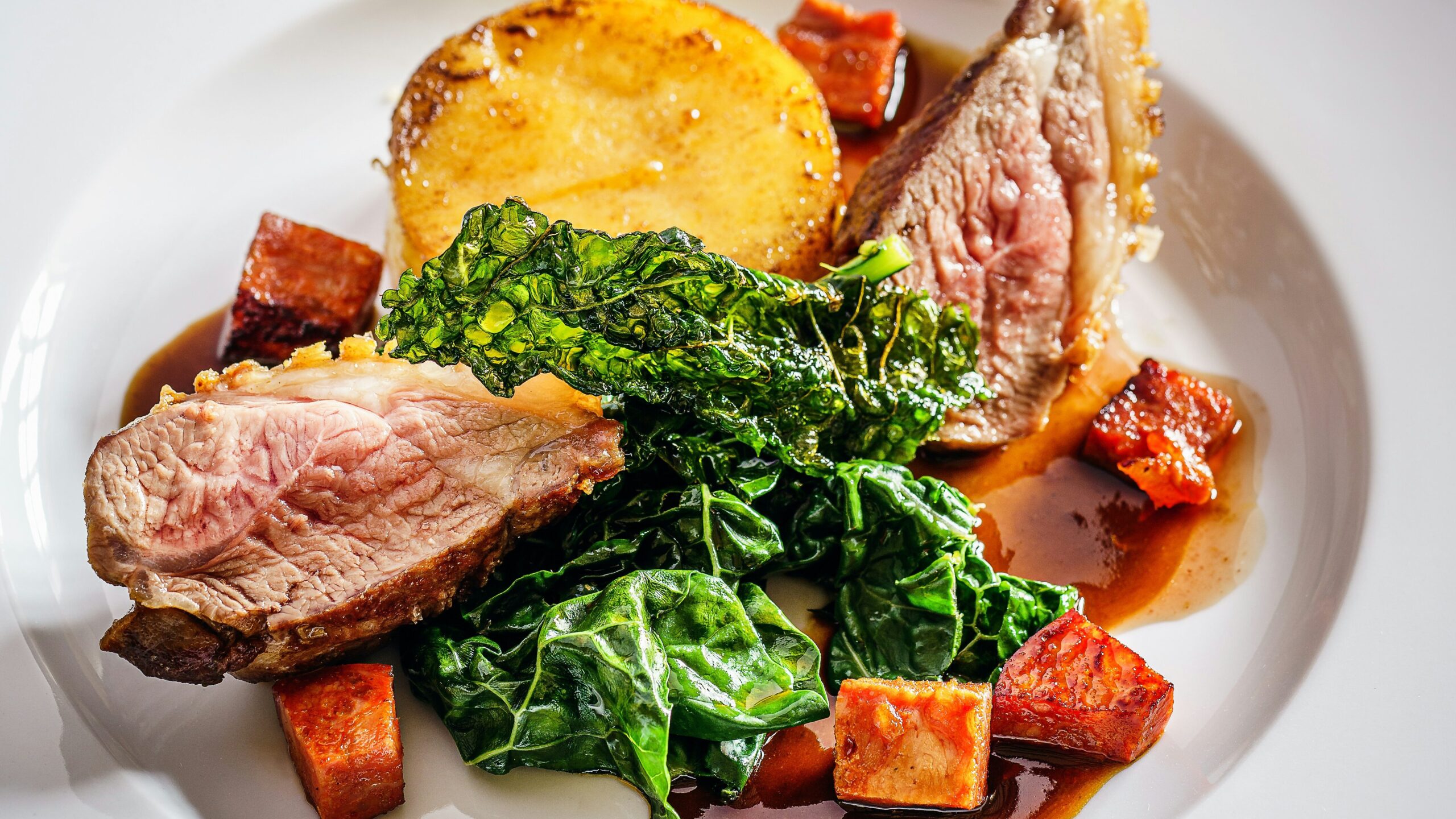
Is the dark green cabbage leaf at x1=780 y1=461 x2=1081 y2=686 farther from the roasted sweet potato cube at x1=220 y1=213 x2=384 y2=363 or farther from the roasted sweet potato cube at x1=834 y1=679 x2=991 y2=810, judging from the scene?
the roasted sweet potato cube at x1=220 y1=213 x2=384 y2=363

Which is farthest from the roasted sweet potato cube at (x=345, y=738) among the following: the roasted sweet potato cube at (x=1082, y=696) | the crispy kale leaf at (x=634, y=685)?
the roasted sweet potato cube at (x=1082, y=696)

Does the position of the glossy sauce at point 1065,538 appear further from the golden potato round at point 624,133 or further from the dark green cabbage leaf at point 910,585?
the golden potato round at point 624,133

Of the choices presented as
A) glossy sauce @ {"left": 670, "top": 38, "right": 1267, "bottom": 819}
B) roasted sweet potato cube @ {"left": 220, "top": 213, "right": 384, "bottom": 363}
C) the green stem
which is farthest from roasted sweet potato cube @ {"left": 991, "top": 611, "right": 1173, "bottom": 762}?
roasted sweet potato cube @ {"left": 220, "top": 213, "right": 384, "bottom": 363}

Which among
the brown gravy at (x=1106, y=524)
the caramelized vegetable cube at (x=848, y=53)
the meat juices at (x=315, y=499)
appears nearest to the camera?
the meat juices at (x=315, y=499)

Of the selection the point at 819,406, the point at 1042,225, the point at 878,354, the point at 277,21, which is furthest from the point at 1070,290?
the point at 277,21

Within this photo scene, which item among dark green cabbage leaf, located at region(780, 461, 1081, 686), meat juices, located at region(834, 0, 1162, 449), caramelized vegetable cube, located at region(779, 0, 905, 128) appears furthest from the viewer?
caramelized vegetable cube, located at region(779, 0, 905, 128)
